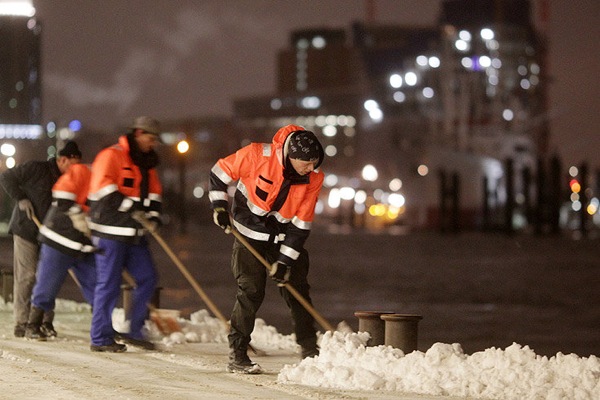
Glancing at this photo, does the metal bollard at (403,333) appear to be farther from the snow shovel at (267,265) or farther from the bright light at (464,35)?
the bright light at (464,35)

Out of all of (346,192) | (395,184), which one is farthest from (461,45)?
(346,192)

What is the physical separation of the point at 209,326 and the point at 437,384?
14.4 feet

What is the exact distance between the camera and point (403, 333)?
837 centimetres

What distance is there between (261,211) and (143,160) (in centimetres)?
166

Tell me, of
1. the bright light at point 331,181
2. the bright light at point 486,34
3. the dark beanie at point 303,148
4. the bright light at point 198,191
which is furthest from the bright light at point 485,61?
the dark beanie at point 303,148

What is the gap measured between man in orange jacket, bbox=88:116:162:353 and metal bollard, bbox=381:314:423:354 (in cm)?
236

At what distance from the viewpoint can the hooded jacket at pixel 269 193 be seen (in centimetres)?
827

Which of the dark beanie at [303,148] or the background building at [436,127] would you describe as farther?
the background building at [436,127]

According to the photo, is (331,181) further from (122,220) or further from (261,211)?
(261,211)

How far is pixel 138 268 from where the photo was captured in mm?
9570

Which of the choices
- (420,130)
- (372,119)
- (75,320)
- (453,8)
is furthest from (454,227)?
(75,320)

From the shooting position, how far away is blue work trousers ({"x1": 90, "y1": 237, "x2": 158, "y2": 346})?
30.6ft

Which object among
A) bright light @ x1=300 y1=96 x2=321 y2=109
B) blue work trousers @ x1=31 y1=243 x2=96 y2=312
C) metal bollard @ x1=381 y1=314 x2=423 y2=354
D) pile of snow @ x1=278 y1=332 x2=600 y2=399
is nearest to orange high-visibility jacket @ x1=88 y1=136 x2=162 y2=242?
blue work trousers @ x1=31 y1=243 x2=96 y2=312

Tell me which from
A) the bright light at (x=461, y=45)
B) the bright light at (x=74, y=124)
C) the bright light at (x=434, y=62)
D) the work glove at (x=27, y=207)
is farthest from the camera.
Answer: the bright light at (x=461, y=45)
